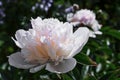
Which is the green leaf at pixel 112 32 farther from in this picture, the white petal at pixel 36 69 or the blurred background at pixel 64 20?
the white petal at pixel 36 69

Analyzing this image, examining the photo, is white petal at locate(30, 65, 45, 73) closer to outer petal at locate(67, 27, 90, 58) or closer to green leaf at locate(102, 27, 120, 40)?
outer petal at locate(67, 27, 90, 58)

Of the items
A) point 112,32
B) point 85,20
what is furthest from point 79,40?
point 112,32

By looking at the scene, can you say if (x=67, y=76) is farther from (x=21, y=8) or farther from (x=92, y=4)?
(x=92, y=4)

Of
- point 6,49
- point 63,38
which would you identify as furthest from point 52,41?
point 6,49

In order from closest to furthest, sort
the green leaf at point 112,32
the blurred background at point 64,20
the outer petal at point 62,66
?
1. the outer petal at point 62,66
2. the blurred background at point 64,20
3. the green leaf at point 112,32

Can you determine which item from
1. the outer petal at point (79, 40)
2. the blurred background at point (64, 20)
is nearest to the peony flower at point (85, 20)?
the blurred background at point (64, 20)

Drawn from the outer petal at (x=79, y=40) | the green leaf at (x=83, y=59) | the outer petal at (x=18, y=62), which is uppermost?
the outer petal at (x=79, y=40)

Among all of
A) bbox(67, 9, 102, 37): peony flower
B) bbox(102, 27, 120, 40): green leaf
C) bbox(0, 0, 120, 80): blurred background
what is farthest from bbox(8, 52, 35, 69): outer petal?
bbox(102, 27, 120, 40): green leaf
